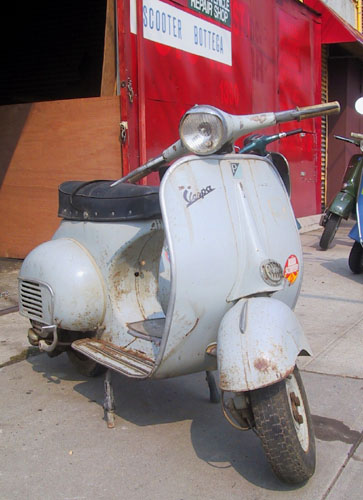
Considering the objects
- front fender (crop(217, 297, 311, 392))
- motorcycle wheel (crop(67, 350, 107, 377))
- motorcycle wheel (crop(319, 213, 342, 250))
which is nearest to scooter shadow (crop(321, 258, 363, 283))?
motorcycle wheel (crop(319, 213, 342, 250))

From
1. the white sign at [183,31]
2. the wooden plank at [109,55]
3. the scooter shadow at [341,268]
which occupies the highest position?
the white sign at [183,31]

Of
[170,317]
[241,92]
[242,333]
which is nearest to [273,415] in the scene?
[242,333]

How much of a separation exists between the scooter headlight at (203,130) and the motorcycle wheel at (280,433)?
0.98 meters

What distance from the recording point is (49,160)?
243 inches

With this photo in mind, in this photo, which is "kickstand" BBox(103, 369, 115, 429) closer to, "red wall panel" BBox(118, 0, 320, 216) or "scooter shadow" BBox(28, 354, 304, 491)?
"scooter shadow" BBox(28, 354, 304, 491)

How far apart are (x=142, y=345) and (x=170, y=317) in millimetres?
576

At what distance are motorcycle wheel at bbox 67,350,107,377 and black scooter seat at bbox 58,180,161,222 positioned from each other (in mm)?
811

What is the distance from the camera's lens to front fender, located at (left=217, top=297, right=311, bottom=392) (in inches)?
86.2

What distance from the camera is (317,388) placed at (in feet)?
11.1

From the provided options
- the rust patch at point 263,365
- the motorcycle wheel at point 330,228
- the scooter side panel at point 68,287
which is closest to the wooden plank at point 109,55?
the motorcycle wheel at point 330,228

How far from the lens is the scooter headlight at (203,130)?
2.42 metres

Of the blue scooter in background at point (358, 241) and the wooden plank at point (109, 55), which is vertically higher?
the wooden plank at point (109, 55)

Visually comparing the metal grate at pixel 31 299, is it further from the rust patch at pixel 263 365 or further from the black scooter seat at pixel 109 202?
the rust patch at pixel 263 365

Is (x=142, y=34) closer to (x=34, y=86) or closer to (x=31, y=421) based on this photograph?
(x=31, y=421)
